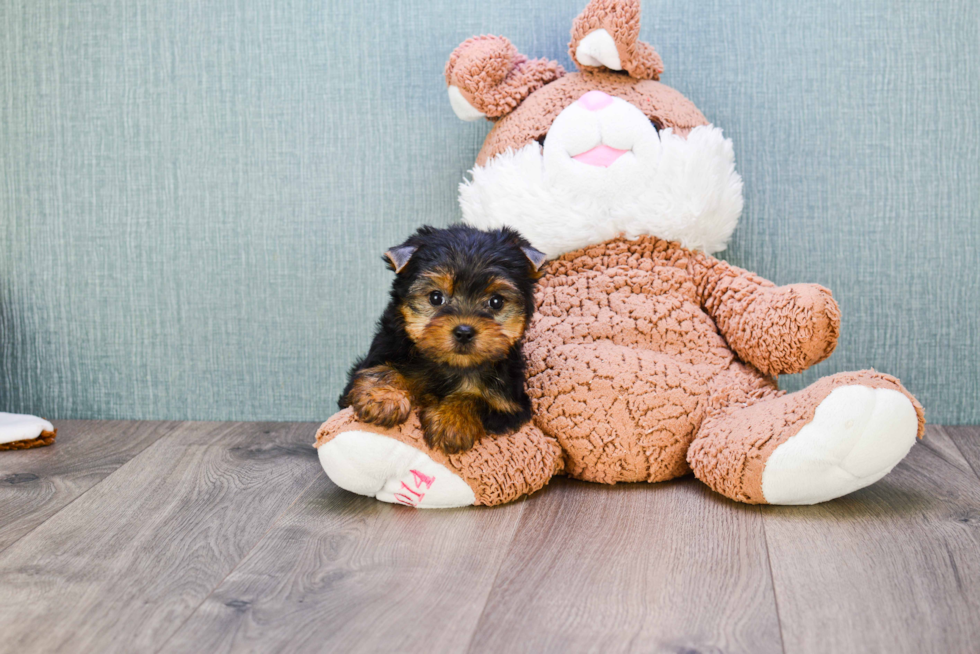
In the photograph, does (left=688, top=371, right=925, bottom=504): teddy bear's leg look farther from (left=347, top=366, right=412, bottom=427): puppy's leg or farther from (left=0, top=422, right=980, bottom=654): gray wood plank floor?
(left=347, top=366, right=412, bottom=427): puppy's leg

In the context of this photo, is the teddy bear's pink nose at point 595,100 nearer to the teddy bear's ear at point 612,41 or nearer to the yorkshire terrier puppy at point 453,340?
the teddy bear's ear at point 612,41

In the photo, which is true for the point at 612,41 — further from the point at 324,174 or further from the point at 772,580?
the point at 772,580

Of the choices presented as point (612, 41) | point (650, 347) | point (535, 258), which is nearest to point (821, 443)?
point (650, 347)

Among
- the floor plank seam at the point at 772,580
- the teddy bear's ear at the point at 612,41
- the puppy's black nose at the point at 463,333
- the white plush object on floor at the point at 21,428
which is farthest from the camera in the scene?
the white plush object on floor at the point at 21,428

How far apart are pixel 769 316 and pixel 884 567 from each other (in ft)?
2.11

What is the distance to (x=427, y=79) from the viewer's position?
8.02ft

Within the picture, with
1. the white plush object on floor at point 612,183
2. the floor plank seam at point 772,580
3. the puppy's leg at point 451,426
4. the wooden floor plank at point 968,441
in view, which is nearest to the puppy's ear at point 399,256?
the puppy's leg at point 451,426

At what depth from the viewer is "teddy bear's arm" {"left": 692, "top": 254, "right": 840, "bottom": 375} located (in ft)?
6.02

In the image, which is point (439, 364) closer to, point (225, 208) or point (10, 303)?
point (225, 208)

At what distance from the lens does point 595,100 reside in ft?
6.64

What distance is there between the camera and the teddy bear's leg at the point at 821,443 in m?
1.62

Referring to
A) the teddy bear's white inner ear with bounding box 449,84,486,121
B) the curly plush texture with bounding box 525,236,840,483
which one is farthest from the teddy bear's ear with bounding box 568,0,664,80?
the curly plush texture with bounding box 525,236,840,483

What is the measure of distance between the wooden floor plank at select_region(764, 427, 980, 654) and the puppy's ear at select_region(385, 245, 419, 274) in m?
0.90

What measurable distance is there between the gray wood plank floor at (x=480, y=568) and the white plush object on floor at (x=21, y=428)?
25 cm
